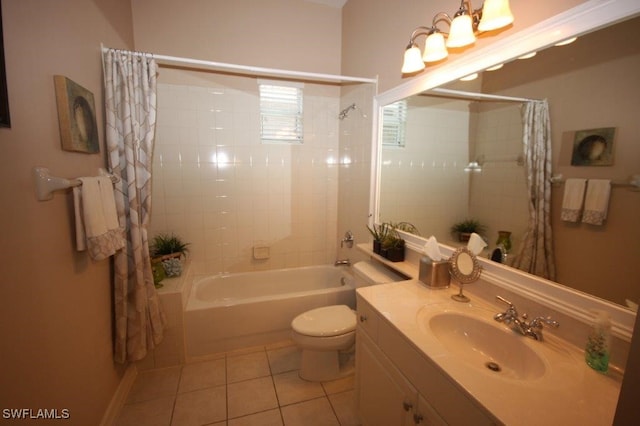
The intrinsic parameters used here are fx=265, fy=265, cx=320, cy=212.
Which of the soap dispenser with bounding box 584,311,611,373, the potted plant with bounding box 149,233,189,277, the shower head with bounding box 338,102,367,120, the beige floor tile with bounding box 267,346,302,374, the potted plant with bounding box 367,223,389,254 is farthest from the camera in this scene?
the shower head with bounding box 338,102,367,120

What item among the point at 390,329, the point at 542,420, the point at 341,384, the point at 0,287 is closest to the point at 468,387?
the point at 542,420

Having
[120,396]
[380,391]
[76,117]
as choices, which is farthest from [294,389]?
[76,117]

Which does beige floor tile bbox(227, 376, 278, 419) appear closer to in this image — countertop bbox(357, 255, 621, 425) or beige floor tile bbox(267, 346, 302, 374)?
beige floor tile bbox(267, 346, 302, 374)

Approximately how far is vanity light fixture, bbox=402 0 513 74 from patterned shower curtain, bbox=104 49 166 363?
5.27ft

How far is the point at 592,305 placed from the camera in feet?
2.94

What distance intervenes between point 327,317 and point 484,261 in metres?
1.05

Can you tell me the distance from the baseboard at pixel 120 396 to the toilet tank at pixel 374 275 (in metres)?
1.64

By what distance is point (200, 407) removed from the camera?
1.64 m

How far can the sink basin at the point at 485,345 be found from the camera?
37.2 inches

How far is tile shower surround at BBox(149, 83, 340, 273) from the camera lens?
95.0 inches

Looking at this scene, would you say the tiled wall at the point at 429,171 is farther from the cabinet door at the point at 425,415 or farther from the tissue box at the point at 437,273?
the cabinet door at the point at 425,415

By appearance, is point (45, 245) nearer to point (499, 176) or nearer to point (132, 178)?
→ point (132, 178)

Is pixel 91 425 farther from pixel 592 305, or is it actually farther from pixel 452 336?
pixel 592 305

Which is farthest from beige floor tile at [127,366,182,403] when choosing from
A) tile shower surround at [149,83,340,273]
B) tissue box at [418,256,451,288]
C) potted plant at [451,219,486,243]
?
potted plant at [451,219,486,243]
